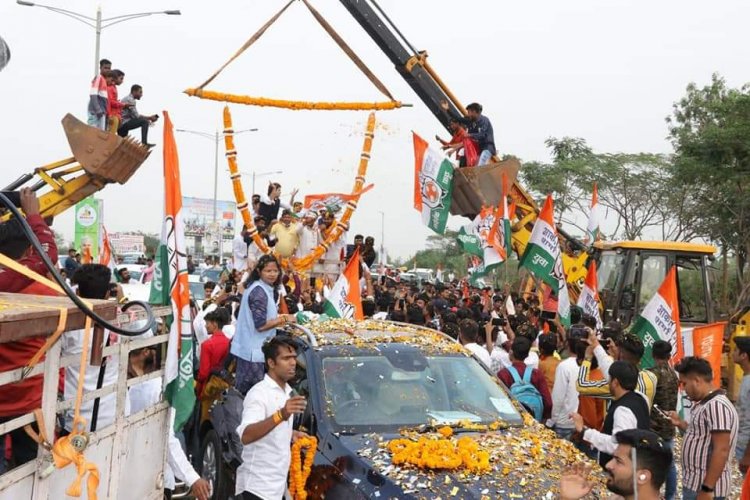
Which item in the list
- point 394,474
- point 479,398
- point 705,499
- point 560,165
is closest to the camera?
point 394,474

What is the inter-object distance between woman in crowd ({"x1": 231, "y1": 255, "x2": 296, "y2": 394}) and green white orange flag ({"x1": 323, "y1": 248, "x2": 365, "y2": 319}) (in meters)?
2.60

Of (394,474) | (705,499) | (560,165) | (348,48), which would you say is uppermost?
(560,165)

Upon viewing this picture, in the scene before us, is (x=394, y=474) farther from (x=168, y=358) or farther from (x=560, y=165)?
(x=560, y=165)

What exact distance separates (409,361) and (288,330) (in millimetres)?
1170

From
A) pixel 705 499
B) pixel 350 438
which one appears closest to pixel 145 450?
pixel 350 438

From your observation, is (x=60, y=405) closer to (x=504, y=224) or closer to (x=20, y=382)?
(x=20, y=382)

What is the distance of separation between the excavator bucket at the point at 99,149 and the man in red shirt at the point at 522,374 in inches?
236

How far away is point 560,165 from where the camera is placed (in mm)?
34906

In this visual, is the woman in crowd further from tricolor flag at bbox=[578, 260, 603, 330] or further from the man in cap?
tricolor flag at bbox=[578, 260, 603, 330]

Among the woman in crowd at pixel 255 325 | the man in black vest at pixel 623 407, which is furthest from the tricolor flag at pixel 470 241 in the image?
the man in black vest at pixel 623 407

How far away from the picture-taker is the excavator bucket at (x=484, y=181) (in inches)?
481

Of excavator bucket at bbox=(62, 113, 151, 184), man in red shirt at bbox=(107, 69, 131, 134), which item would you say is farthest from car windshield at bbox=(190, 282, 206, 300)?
excavator bucket at bbox=(62, 113, 151, 184)

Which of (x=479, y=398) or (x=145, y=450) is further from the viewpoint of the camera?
(x=479, y=398)

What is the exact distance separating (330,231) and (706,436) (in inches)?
302
